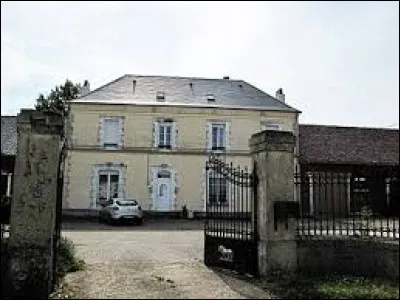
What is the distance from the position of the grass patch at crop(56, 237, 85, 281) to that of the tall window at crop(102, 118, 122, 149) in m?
16.7

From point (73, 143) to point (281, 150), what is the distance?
19024 mm

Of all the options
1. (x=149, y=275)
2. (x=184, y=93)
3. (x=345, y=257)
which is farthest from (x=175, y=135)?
(x=345, y=257)

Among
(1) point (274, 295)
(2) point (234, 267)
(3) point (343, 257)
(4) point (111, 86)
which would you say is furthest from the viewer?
(4) point (111, 86)

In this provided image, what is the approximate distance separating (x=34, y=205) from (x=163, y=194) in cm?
1898

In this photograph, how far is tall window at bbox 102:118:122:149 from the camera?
26578 millimetres

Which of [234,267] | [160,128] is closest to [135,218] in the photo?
[160,128]

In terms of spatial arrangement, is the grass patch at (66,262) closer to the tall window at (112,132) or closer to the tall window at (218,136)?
the tall window at (112,132)

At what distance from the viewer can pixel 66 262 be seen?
369 inches

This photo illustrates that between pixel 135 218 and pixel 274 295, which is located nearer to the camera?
pixel 274 295

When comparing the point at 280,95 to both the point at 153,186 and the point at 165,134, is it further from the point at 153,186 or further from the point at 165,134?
the point at 153,186

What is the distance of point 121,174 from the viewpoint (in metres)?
26.4

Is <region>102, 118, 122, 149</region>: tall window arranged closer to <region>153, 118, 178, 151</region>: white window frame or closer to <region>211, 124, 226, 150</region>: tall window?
<region>153, 118, 178, 151</region>: white window frame

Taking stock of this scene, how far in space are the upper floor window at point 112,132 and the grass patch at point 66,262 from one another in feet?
54.7

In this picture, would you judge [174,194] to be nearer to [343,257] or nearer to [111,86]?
[111,86]
